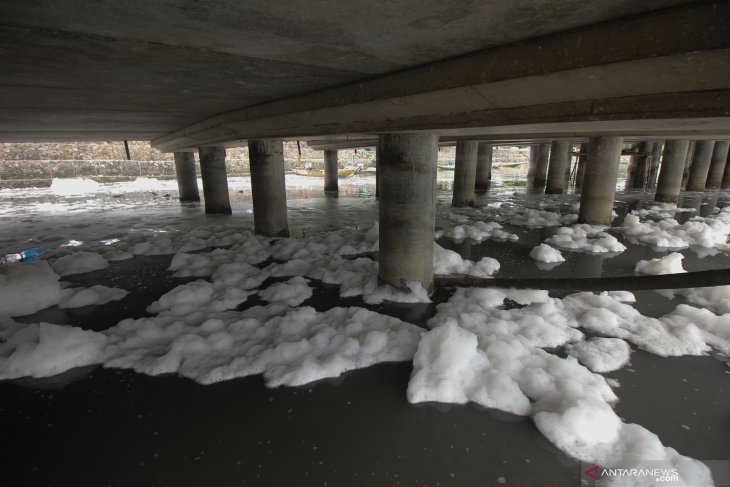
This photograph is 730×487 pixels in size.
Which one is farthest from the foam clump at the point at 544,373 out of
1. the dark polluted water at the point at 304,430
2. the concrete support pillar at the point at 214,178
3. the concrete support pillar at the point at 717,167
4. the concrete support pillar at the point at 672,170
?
the concrete support pillar at the point at 717,167

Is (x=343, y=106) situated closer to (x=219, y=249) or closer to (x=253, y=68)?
(x=253, y=68)

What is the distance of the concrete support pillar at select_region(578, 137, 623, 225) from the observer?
1228 centimetres

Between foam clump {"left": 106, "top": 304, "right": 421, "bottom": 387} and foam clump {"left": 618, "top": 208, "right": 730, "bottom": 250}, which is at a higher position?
foam clump {"left": 618, "top": 208, "right": 730, "bottom": 250}

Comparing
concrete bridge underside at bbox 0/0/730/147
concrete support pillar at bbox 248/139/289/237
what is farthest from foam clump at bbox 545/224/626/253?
concrete support pillar at bbox 248/139/289/237

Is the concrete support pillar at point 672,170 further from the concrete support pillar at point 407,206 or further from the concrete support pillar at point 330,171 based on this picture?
the concrete support pillar at point 330,171

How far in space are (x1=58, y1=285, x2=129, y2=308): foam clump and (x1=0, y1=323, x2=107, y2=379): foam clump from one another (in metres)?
1.41

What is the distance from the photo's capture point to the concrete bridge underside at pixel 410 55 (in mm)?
2711

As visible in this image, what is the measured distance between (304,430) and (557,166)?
23142 millimetres

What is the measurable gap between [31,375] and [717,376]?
848cm

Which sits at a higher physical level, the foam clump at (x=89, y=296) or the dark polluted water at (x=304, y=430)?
the foam clump at (x=89, y=296)

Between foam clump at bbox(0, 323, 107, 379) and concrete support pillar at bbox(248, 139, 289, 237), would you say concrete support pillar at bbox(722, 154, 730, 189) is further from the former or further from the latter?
foam clump at bbox(0, 323, 107, 379)

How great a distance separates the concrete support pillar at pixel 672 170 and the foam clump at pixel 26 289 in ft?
76.6

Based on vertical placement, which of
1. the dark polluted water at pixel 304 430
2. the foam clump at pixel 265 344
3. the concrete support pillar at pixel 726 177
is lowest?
the dark polluted water at pixel 304 430

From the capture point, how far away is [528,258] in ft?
30.9
